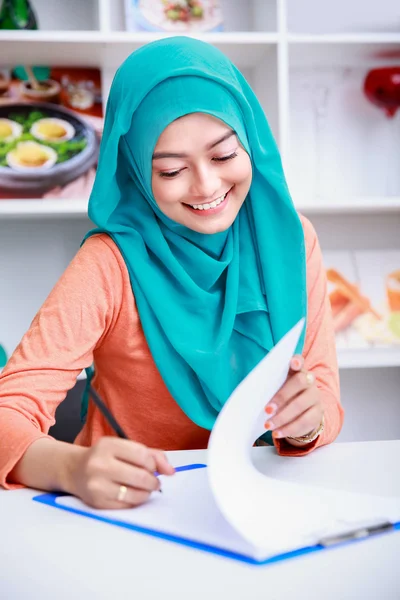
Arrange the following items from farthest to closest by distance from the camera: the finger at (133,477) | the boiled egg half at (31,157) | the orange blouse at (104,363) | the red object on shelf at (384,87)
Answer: the red object on shelf at (384,87), the boiled egg half at (31,157), the orange blouse at (104,363), the finger at (133,477)

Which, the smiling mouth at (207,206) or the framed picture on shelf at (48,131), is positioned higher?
the smiling mouth at (207,206)

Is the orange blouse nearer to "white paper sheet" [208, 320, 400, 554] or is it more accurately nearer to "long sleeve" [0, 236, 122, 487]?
"long sleeve" [0, 236, 122, 487]

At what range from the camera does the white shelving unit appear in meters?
2.31

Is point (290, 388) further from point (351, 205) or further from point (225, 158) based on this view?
point (351, 205)

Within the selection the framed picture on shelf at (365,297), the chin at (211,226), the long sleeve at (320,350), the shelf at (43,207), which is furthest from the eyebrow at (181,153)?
the framed picture on shelf at (365,297)

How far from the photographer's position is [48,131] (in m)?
2.40

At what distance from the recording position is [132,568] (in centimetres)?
64

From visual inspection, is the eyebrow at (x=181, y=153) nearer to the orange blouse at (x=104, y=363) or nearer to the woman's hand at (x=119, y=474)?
the orange blouse at (x=104, y=363)

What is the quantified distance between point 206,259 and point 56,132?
1311mm

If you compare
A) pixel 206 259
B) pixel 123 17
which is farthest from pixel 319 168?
pixel 206 259

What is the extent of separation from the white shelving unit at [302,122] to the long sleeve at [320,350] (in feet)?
3.34

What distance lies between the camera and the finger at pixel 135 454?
2.64ft

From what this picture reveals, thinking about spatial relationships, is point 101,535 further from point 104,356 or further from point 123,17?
point 123,17

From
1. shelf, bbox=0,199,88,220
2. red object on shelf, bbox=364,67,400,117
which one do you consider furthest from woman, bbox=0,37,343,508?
red object on shelf, bbox=364,67,400,117
